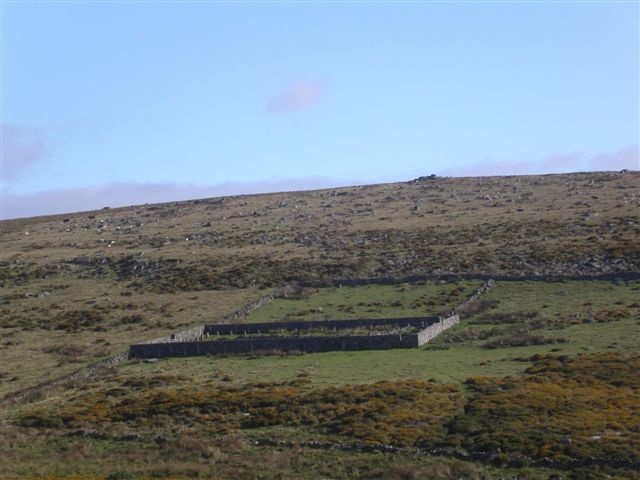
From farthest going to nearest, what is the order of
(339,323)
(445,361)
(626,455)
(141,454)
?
(339,323), (445,361), (141,454), (626,455)

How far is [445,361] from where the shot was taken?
5566 cm

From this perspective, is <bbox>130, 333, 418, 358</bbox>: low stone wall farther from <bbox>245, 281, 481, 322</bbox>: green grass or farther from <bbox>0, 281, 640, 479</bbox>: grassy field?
<bbox>245, 281, 481, 322</bbox>: green grass

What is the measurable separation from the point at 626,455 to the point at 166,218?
12689 centimetres

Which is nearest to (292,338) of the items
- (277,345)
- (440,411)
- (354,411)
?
(277,345)

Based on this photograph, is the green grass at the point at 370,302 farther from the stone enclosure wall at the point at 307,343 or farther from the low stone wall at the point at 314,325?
the stone enclosure wall at the point at 307,343

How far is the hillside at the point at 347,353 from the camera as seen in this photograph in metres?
39.2

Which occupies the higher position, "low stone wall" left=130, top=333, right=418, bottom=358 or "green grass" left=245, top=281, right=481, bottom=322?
"green grass" left=245, top=281, right=481, bottom=322

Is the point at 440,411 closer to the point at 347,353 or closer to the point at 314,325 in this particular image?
the point at 347,353

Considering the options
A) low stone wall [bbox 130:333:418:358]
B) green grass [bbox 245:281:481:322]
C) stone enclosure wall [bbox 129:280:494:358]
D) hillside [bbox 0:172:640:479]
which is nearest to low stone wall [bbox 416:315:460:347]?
stone enclosure wall [bbox 129:280:494:358]

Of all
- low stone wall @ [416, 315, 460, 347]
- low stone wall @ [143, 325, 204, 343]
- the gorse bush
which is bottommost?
the gorse bush

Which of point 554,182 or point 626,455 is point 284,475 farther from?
point 554,182

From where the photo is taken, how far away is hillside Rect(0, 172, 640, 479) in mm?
39250

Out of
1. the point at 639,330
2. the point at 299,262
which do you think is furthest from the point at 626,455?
the point at 299,262

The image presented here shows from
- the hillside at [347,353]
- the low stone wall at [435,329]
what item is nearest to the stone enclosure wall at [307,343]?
the low stone wall at [435,329]
